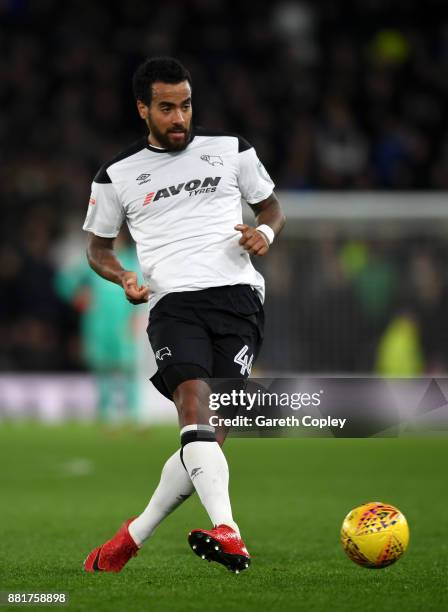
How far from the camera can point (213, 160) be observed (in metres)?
5.83

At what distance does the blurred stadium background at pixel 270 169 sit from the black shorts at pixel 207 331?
951 cm

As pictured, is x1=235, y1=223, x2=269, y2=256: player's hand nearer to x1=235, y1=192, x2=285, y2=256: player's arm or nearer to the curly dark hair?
x1=235, y1=192, x2=285, y2=256: player's arm

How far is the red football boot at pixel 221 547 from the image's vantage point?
509cm

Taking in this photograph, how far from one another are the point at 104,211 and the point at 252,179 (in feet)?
2.23

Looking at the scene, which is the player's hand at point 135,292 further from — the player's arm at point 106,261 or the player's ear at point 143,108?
the player's ear at point 143,108

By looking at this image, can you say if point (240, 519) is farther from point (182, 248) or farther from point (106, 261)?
point (182, 248)

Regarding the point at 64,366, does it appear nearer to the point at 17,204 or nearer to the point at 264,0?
the point at 17,204

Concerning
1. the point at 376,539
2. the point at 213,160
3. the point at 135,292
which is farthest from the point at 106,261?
the point at 376,539

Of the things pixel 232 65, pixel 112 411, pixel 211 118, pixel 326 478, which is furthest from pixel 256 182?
pixel 232 65

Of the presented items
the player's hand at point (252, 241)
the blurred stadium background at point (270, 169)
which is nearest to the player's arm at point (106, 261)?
the player's hand at point (252, 241)

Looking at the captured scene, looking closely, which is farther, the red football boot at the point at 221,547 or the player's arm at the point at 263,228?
the player's arm at the point at 263,228

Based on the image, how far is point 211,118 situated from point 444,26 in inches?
173

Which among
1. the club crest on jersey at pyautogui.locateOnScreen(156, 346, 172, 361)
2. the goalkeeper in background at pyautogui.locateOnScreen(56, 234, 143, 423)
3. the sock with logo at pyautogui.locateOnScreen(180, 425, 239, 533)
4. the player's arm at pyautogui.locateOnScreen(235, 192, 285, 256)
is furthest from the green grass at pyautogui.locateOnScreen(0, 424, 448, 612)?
the player's arm at pyautogui.locateOnScreen(235, 192, 285, 256)

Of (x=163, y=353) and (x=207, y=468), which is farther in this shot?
(x=163, y=353)
